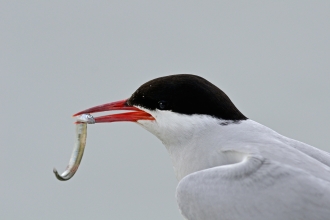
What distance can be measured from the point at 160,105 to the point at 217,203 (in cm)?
92

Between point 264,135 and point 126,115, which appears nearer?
point 264,135

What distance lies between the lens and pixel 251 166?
470 centimetres

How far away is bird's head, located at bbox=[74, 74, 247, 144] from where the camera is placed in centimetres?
517

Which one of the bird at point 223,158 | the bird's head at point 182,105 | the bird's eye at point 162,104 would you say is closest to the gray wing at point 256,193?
the bird at point 223,158

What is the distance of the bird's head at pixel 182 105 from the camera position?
5.17 metres

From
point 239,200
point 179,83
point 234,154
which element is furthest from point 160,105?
point 239,200

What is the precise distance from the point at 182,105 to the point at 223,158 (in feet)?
1.45

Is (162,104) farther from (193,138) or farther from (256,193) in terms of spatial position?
(256,193)

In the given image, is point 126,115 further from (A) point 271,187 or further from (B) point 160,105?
(A) point 271,187

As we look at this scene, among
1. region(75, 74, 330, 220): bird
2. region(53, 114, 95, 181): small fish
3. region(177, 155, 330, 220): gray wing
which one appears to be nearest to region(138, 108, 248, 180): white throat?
region(75, 74, 330, 220): bird

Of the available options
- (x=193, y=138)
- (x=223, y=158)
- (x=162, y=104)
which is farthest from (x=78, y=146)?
(x=223, y=158)

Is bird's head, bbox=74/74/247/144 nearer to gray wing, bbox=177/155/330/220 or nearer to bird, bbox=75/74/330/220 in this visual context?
bird, bbox=75/74/330/220

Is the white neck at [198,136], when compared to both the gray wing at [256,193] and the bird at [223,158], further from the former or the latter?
the gray wing at [256,193]

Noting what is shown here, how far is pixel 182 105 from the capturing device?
5.19 meters
